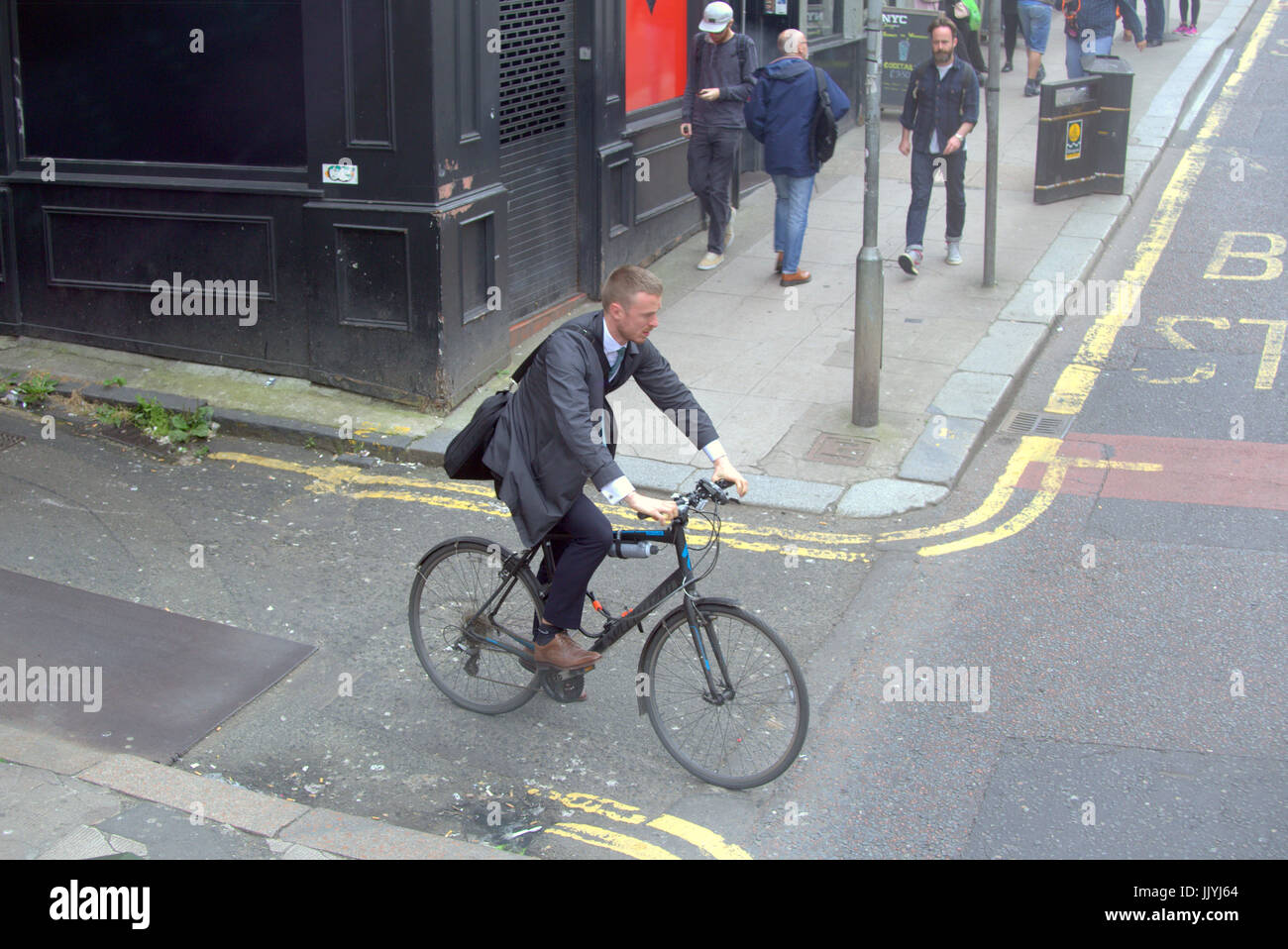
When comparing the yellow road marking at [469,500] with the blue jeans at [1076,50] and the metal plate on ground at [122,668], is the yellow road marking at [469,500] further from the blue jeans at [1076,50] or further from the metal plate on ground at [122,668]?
the blue jeans at [1076,50]

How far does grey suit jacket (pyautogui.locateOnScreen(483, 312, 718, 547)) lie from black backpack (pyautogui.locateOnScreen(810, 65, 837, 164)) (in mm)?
6059

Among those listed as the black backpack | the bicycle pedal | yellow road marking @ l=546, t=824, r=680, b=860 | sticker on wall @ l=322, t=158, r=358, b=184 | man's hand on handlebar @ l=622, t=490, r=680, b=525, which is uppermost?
the black backpack

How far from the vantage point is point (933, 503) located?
7578mm

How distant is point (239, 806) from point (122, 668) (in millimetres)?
1499

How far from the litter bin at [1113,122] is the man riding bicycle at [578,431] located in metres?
9.14

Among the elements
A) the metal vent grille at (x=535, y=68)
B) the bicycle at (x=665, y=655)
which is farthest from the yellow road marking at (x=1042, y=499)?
the metal vent grille at (x=535, y=68)

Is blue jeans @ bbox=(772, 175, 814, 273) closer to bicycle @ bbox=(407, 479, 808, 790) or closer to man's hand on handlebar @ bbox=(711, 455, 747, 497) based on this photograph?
bicycle @ bbox=(407, 479, 808, 790)

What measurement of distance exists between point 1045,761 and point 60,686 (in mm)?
4049

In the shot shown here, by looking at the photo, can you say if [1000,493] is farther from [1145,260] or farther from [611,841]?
[1145,260]

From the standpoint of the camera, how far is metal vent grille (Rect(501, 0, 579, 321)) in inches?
381

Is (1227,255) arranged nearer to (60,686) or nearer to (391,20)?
(391,20)

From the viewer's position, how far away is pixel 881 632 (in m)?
6.19

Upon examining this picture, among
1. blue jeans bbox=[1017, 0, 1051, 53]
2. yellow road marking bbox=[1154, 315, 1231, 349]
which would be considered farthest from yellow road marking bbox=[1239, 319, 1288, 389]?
blue jeans bbox=[1017, 0, 1051, 53]
